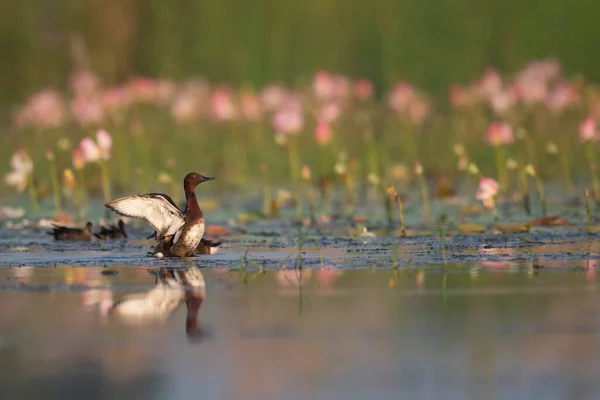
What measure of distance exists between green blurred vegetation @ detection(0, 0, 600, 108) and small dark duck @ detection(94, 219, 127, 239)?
6.95 meters

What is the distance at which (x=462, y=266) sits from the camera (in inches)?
327

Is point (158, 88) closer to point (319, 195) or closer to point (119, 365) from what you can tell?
point (319, 195)

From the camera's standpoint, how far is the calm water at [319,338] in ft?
16.4

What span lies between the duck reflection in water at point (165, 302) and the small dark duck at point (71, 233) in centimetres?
221

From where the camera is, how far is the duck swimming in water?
8898 millimetres

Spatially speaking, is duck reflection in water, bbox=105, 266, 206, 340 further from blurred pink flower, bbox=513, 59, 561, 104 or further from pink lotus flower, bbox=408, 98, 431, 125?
pink lotus flower, bbox=408, 98, 431, 125

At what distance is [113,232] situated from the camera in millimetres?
10602

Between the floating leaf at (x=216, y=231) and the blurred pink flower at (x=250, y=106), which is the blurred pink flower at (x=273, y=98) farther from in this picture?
the floating leaf at (x=216, y=231)

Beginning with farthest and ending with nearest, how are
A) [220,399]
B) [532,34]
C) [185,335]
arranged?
1. [532,34]
2. [185,335]
3. [220,399]

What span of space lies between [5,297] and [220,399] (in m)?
2.84

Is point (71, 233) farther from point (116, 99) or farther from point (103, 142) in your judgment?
point (116, 99)

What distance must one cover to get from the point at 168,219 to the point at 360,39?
1353 centimetres

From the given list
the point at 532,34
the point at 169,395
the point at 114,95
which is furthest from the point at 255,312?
the point at 532,34

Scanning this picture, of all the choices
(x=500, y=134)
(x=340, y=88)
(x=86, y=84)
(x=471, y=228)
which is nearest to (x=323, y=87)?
(x=340, y=88)
